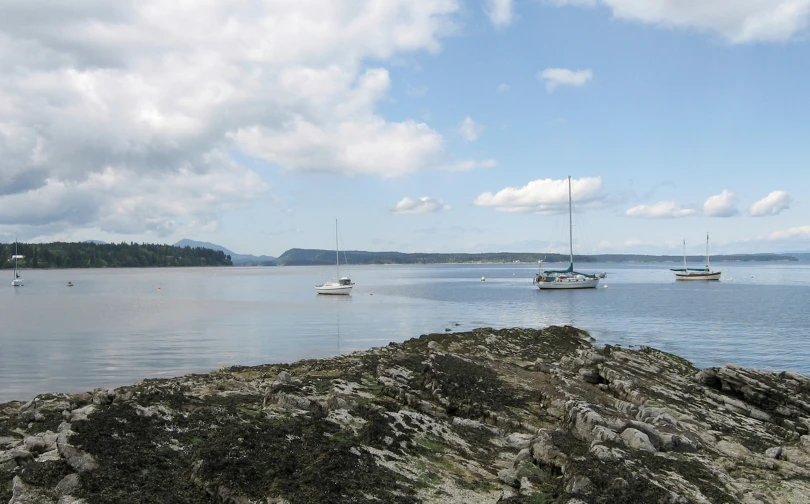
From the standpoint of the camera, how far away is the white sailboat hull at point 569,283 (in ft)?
402

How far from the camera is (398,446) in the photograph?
1178cm

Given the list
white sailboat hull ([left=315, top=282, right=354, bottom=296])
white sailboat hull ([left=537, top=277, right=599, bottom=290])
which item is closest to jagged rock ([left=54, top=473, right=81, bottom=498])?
white sailboat hull ([left=315, top=282, right=354, bottom=296])

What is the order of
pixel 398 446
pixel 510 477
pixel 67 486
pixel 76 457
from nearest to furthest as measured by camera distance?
pixel 67 486, pixel 76 457, pixel 510 477, pixel 398 446

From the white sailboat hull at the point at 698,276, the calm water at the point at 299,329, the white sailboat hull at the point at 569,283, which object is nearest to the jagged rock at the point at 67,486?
the calm water at the point at 299,329

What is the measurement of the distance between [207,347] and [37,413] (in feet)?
98.0

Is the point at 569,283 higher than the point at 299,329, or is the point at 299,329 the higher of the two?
the point at 569,283

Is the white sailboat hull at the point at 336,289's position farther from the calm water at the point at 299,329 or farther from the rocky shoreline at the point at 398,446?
the rocky shoreline at the point at 398,446

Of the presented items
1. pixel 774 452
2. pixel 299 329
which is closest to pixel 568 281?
pixel 299 329

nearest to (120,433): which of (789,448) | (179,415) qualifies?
(179,415)

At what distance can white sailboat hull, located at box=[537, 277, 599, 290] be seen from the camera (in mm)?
122387

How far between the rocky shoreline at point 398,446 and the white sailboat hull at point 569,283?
338 feet

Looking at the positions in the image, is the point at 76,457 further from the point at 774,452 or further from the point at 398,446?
the point at 774,452

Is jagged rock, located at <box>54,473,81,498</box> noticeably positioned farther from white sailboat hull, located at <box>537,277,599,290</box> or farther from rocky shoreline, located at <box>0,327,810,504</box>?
white sailboat hull, located at <box>537,277,599,290</box>

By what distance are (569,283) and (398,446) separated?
11879 cm
